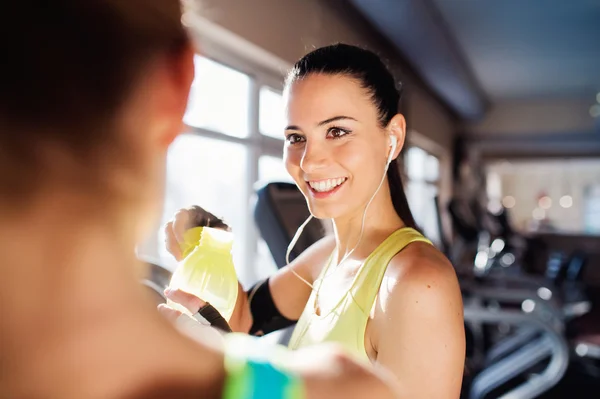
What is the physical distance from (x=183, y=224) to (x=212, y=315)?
0.32 m

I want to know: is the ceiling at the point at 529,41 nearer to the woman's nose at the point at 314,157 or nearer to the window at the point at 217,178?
the window at the point at 217,178

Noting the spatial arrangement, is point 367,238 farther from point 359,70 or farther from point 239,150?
point 239,150

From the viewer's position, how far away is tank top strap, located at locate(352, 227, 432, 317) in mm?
922

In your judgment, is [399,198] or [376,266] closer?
[376,266]

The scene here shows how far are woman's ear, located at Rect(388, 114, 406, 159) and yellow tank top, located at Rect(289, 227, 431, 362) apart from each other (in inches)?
6.3

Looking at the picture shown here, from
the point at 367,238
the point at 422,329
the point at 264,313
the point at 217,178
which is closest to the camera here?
the point at 422,329

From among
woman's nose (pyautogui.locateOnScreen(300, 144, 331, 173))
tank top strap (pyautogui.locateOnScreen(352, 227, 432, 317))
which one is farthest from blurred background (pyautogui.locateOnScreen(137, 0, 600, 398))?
tank top strap (pyautogui.locateOnScreen(352, 227, 432, 317))

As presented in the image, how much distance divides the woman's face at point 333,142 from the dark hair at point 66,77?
1.65 feet

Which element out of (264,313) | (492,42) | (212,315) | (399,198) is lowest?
(264,313)

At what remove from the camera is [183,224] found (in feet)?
3.01

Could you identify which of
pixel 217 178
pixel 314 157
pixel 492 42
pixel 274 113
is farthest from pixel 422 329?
pixel 492 42

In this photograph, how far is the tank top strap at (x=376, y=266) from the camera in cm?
92

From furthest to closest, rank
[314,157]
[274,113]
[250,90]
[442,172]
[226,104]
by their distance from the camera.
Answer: [442,172]
[250,90]
[226,104]
[274,113]
[314,157]

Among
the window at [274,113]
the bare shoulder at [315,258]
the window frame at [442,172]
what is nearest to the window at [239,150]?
the window at [274,113]
